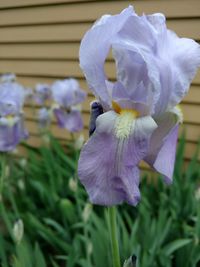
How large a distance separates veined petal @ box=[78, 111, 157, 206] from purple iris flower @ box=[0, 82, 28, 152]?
142 centimetres

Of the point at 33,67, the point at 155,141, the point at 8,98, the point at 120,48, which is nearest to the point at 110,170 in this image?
the point at 155,141

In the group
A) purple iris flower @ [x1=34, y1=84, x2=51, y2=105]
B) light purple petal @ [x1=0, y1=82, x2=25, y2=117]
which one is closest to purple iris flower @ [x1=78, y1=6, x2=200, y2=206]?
light purple petal @ [x1=0, y1=82, x2=25, y2=117]

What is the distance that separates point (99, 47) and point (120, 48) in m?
0.05

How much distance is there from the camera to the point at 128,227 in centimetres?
247

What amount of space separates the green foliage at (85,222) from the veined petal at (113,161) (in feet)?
2.65

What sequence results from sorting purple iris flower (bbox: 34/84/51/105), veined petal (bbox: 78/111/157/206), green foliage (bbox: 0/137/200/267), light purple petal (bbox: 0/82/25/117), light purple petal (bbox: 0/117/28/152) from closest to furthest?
veined petal (bbox: 78/111/157/206) < green foliage (bbox: 0/137/200/267) < light purple petal (bbox: 0/117/28/152) < light purple petal (bbox: 0/82/25/117) < purple iris flower (bbox: 34/84/51/105)

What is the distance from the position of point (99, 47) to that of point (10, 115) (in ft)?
5.13

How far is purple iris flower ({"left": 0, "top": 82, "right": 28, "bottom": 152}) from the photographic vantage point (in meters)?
2.26

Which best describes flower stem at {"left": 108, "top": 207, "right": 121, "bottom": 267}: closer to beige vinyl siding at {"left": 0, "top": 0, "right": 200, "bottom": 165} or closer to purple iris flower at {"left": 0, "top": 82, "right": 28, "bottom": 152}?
purple iris flower at {"left": 0, "top": 82, "right": 28, "bottom": 152}

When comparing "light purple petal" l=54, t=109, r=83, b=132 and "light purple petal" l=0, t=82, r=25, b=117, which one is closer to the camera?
"light purple petal" l=0, t=82, r=25, b=117

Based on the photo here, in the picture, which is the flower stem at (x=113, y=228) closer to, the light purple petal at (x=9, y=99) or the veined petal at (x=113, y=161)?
the veined petal at (x=113, y=161)

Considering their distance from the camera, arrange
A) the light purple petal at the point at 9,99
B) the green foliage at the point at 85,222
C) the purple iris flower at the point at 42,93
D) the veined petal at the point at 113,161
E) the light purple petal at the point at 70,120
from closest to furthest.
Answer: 1. the veined petal at the point at 113,161
2. the green foliage at the point at 85,222
3. the light purple petal at the point at 9,99
4. the light purple petal at the point at 70,120
5. the purple iris flower at the point at 42,93

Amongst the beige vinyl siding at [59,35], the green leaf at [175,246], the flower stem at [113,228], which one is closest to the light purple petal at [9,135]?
the green leaf at [175,246]

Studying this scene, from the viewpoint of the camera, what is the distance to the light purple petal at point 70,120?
271 cm
